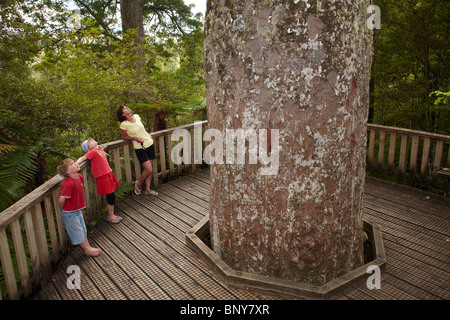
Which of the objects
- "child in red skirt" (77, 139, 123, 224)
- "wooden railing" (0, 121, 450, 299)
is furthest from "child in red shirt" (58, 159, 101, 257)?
"child in red skirt" (77, 139, 123, 224)

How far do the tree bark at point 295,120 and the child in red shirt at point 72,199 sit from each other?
1.51m

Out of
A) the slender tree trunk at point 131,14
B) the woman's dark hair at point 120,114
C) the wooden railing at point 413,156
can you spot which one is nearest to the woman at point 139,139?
the woman's dark hair at point 120,114

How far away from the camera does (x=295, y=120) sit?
3.00m

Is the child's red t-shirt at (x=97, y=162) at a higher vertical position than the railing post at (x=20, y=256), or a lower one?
higher

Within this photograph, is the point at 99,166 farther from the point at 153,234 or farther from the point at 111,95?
the point at 111,95

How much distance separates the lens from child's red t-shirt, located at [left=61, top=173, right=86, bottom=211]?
3629 mm

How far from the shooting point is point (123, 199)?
5.59 metres

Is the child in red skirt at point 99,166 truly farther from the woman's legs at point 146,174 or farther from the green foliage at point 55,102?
the green foliage at point 55,102

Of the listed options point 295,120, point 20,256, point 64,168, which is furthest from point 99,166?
point 295,120

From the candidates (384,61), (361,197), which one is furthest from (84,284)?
(384,61)

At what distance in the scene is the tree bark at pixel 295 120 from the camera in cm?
290

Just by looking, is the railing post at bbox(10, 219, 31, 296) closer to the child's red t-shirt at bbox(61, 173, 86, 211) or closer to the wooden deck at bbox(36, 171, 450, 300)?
the wooden deck at bbox(36, 171, 450, 300)

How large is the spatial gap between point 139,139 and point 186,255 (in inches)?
84.5
